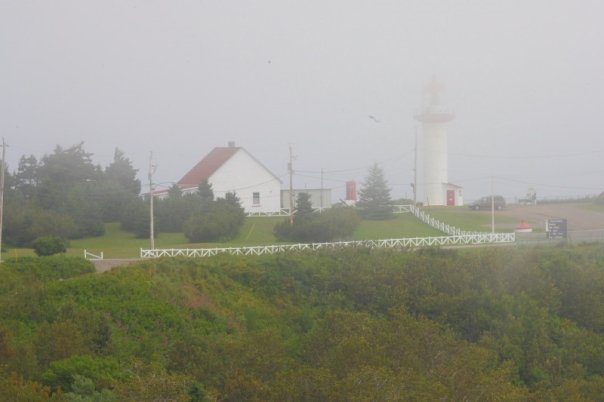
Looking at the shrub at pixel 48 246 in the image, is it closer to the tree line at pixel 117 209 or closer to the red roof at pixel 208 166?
the tree line at pixel 117 209

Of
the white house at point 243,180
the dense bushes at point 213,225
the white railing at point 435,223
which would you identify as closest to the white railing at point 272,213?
the white house at point 243,180

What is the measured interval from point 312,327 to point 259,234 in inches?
583

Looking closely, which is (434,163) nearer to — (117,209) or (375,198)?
(375,198)

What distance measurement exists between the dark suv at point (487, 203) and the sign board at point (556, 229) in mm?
9928

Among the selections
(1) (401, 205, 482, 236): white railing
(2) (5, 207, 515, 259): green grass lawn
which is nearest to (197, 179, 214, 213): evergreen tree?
(2) (5, 207, 515, 259): green grass lawn

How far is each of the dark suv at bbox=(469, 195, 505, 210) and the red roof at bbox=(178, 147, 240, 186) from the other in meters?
Result: 12.7

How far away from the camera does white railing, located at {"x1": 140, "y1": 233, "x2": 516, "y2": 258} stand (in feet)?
86.2

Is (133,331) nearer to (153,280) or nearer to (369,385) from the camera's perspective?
(153,280)

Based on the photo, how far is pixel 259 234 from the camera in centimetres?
3403

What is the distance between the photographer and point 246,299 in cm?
2175

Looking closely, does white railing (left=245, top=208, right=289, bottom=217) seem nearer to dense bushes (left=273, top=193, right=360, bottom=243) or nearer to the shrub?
dense bushes (left=273, top=193, right=360, bottom=243)

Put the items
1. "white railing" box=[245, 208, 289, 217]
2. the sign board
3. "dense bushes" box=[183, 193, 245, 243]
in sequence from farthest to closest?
1. "white railing" box=[245, 208, 289, 217]
2. "dense bushes" box=[183, 193, 245, 243]
3. the sign board

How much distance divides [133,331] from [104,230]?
59.8 feet

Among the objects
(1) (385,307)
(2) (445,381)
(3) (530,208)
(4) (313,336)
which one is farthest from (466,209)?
(2) (445,381)
